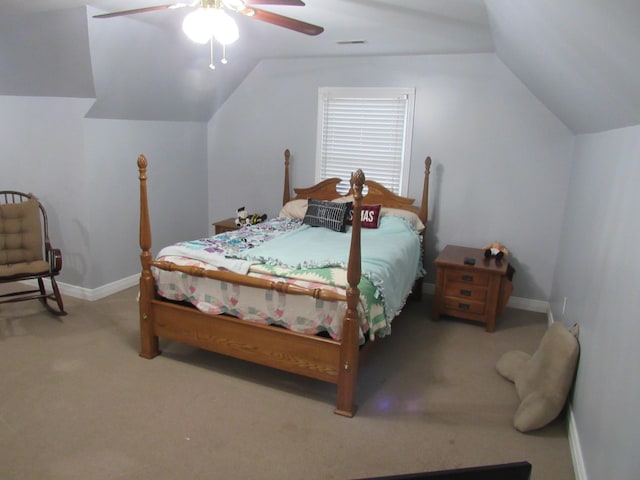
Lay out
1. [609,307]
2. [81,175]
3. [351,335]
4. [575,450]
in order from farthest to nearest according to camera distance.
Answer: [81,175] < [351,335] < [575,450] < [609,307]

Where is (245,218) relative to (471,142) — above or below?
below

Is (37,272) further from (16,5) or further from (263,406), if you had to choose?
(263,406)

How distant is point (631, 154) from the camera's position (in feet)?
6.57

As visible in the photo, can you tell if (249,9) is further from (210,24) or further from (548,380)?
(548,380)

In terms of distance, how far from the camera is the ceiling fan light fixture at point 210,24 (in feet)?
7.22

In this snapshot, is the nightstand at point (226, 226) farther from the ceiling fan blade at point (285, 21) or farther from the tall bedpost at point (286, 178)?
the ceiling fan blade at point (285, 21)

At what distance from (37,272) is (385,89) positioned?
327 cm

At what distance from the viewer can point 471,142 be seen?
414 centimetres

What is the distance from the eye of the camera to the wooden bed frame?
7.94ft

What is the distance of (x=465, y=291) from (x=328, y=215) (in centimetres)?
128

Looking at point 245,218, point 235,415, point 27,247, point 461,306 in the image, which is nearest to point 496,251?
point 461,306

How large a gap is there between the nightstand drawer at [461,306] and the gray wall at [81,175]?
2.88 m

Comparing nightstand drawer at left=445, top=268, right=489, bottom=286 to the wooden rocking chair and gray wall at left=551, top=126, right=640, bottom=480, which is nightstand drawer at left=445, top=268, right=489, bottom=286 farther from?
the wooden rocking chair

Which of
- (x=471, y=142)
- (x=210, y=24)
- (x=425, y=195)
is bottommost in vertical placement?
(x=425, y=195)
